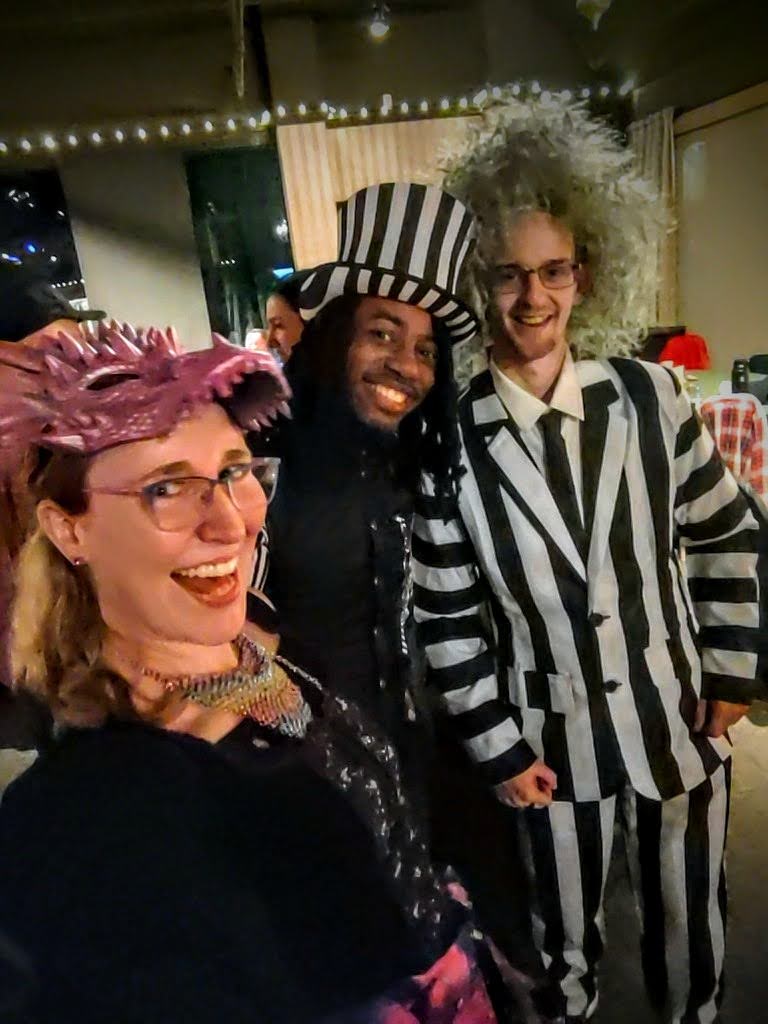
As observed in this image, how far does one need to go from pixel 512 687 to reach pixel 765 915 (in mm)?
643

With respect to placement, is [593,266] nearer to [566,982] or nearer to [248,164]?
[248,164]

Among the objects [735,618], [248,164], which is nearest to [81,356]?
[248,164]

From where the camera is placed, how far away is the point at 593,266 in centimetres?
89

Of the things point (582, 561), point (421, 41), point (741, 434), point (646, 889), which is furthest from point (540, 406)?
point (646, 889)

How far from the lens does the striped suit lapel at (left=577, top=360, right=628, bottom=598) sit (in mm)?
930

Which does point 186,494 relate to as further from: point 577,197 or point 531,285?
point 577,197

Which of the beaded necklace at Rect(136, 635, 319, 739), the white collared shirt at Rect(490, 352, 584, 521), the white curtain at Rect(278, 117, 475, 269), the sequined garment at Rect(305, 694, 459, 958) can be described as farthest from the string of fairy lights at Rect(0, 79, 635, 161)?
the sequined garment at Rect(305, 694, 459, 958)

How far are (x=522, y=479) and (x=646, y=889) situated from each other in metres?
0.66

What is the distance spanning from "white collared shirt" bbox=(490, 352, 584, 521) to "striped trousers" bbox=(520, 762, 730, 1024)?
502 millimetres

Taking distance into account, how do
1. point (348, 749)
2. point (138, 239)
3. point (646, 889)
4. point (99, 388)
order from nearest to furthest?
point (99, 388) → point (138, 239) → point (348, 749) → point (646, 889)

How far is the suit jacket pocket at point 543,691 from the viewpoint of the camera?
0.99 metres

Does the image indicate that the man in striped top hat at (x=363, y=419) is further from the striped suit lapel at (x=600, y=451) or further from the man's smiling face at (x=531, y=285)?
the striped suit lapel at (x=600, y=451)

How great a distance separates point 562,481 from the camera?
3.08 feet

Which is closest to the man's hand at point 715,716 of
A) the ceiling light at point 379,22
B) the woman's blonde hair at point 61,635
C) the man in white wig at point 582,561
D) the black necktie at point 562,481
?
the man in white wig at point 582,561
